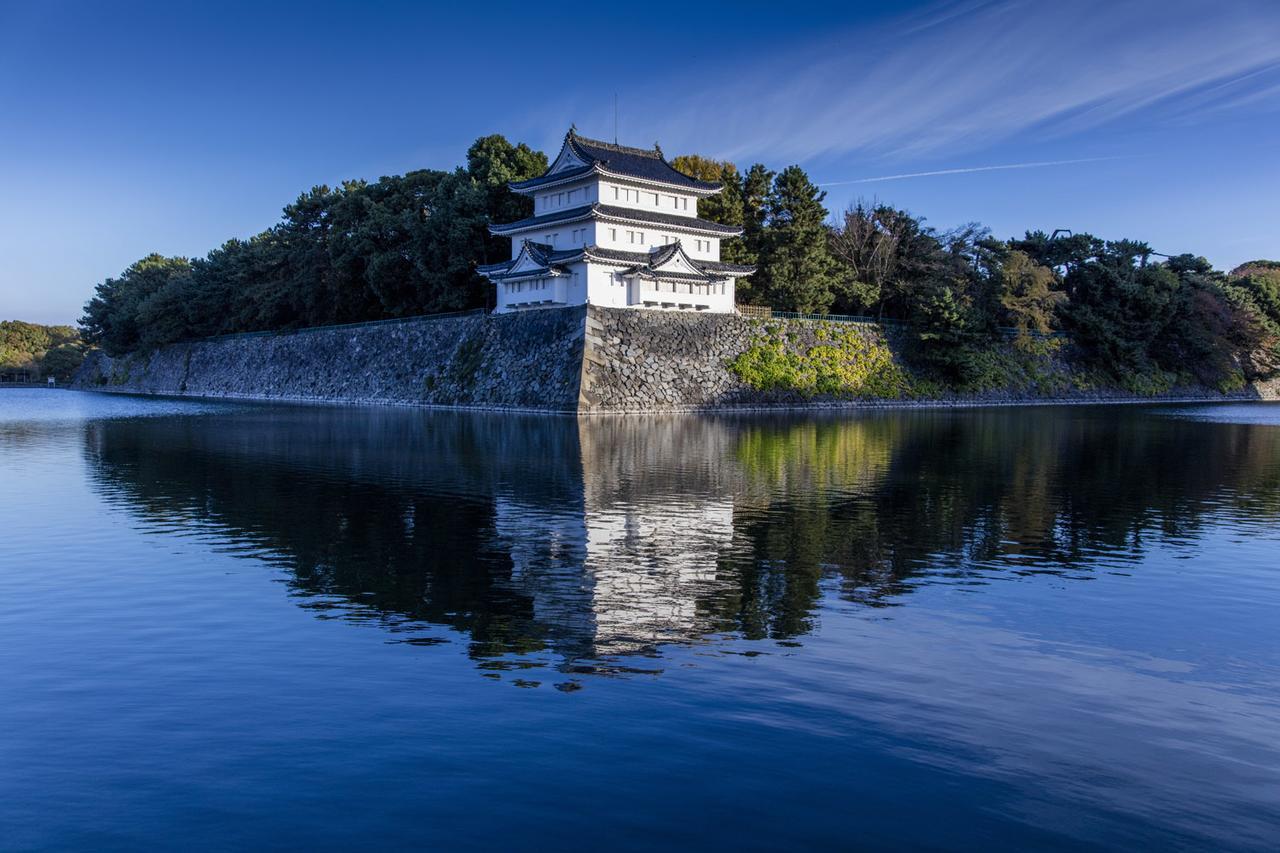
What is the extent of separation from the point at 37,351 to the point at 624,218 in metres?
107

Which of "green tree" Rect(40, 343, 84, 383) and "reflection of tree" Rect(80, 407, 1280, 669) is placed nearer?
"reflection of tree" Rect(80, 407, 1280, 669)

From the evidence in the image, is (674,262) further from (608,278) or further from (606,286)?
(606,286)

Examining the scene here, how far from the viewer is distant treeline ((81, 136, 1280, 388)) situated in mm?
55312

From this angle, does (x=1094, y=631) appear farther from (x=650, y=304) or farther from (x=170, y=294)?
(x=170, y=294)

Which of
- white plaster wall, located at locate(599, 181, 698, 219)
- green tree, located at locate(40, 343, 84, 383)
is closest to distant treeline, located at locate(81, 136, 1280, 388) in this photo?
white plaster wall, located at locate(599, 181, 698, 219)

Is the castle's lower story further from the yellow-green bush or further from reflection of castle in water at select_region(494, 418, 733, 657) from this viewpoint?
reflection of castle in water at select_region(494, 418, 733, 657)

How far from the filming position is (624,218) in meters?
48.0

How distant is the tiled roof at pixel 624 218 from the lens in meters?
47.7

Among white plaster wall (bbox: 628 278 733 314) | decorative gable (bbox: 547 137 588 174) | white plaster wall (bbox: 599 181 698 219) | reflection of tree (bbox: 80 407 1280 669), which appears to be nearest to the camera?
reflection of tree (bbox: 80 407 1280 669)

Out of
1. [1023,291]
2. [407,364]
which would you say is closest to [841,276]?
[1023,291]

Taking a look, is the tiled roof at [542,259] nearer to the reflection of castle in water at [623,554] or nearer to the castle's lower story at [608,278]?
the castle's lower story at [608,278]


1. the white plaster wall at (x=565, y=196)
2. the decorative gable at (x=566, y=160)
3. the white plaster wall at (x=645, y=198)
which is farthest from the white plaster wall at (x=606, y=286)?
the decorative gable at (x=566, y=160)

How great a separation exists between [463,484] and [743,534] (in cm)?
745

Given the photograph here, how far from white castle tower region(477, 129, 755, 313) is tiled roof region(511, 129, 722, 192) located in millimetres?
72
